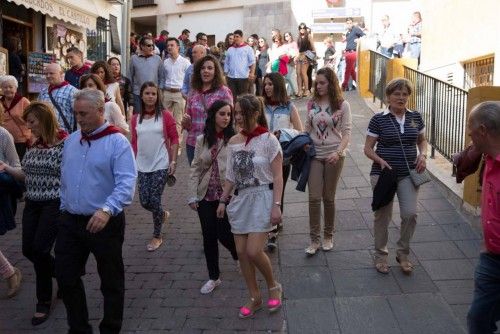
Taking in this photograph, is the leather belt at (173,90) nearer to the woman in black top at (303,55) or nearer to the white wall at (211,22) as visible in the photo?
the woman in black top at (303,55)

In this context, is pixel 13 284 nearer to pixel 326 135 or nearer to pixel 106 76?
pixel 326 135

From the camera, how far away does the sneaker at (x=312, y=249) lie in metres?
6.05

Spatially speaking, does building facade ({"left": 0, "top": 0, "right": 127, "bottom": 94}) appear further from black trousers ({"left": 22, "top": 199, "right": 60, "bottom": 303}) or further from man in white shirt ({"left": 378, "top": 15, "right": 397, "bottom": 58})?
man in white shirt ({"left": 378, "top": 15, "right": 397, "bottom": 58})

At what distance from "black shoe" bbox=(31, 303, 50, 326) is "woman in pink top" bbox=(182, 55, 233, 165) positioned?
2294 mm

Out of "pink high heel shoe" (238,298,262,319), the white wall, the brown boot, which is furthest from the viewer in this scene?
the white wall

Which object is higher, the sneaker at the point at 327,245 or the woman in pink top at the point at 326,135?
the woman in pink top at the point at 326,135

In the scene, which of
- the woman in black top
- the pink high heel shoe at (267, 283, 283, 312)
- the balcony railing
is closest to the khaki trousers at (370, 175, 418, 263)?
the pink high heel shoe at (267, 283, 283, 312)

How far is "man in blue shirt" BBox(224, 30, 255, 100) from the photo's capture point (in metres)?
12.7

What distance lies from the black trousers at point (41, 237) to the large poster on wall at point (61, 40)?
8.56 m

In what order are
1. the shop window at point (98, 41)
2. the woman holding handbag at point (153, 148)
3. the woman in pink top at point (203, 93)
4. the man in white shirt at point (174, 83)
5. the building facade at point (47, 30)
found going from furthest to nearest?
the shop window at point (98, 41) → the building facade at point (47, 30) → the man in white shirt at point (174, 83) → the woman in pink top at point (203, 93) → the woman holding handbag at point (153, 148)

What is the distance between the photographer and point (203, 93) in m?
6.58

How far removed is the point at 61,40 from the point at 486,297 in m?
12.2

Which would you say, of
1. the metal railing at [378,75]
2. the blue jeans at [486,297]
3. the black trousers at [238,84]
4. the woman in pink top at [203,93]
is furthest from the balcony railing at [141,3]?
the blue jeans at [486,297]

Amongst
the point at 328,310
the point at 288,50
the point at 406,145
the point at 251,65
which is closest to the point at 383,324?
the point at 328,310
